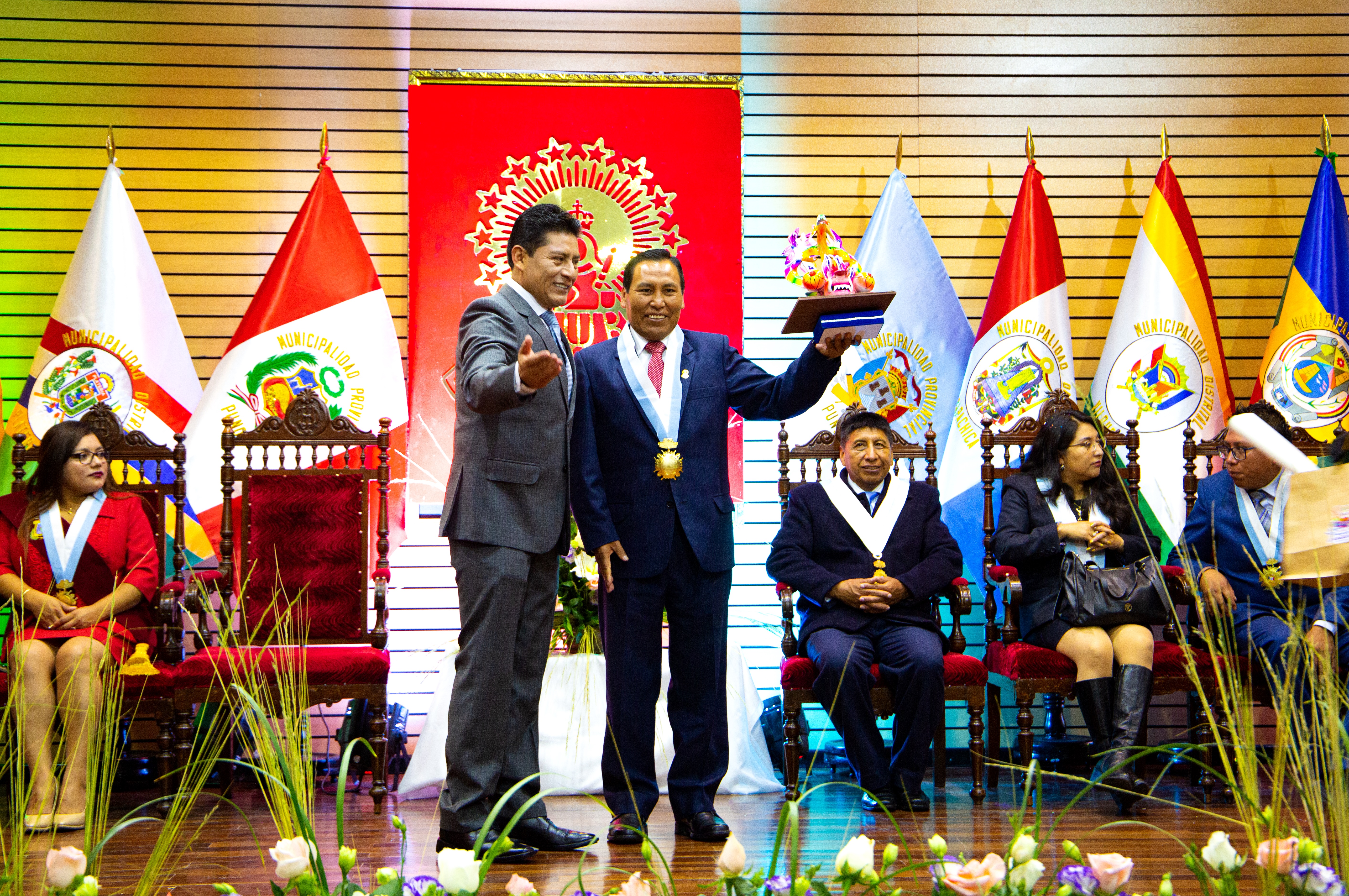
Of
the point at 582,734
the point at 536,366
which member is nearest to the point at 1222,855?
the point at 536,366

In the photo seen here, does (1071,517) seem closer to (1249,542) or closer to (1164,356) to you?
(1249,542)

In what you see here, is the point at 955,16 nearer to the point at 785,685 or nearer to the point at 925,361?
the point at 925,361

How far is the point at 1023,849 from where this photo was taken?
0.97m

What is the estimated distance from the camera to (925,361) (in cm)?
423

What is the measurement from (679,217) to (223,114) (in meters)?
1.94

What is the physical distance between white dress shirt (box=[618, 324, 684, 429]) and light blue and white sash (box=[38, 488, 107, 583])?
186 centimetres

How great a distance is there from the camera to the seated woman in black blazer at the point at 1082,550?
3223 millimetres

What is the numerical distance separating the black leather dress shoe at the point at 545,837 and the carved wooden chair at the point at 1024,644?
147 centimetres

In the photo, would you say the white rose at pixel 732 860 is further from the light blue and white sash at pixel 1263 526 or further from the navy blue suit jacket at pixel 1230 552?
the light blue and white sash at pixel 1263 526

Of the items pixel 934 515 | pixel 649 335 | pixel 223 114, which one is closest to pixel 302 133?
pixel 223 114

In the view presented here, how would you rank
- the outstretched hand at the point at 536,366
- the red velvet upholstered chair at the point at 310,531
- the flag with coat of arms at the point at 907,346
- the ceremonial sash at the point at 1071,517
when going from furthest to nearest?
1. the flag with coat of arms at the point at 907,346
2. the red velvet upholstered chair at the point at 310,531
3. the ceremonial sash at the point at 1071,517
4. the outstretched hand at the point at 536,366

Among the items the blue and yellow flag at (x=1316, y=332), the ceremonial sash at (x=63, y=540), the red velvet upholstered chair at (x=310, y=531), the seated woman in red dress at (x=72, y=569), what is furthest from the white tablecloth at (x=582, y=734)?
the blue and yellow flag at (x=1316, y=332)

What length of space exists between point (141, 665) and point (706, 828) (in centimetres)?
184

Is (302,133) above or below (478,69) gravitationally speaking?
below
